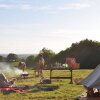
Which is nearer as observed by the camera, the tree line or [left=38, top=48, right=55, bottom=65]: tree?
the tree line

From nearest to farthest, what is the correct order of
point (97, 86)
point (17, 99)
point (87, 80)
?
point (97, 86), point (87, 80), point (17, 99)

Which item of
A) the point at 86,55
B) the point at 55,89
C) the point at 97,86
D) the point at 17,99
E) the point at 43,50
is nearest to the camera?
the point at 97,86

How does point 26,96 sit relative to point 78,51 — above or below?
below

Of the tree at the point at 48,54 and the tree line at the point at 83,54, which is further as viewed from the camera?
the tree at the point at 48,54

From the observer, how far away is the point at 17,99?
17.1 metres

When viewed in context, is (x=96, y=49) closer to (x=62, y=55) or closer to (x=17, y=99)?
(x=62, y=55)

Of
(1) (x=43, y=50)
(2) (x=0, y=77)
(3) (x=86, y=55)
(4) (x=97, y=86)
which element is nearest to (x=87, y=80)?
(4) (x=97, y=86)

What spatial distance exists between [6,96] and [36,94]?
1.41 meters

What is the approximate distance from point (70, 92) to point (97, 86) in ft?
17.2

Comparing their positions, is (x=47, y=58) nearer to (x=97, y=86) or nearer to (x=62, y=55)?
(x=62, y=55)

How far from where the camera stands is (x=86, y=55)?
141ft

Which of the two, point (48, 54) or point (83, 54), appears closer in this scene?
point (83, 54)

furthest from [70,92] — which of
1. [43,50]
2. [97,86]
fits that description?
[43,50]

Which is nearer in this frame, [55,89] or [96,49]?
[55,89]
